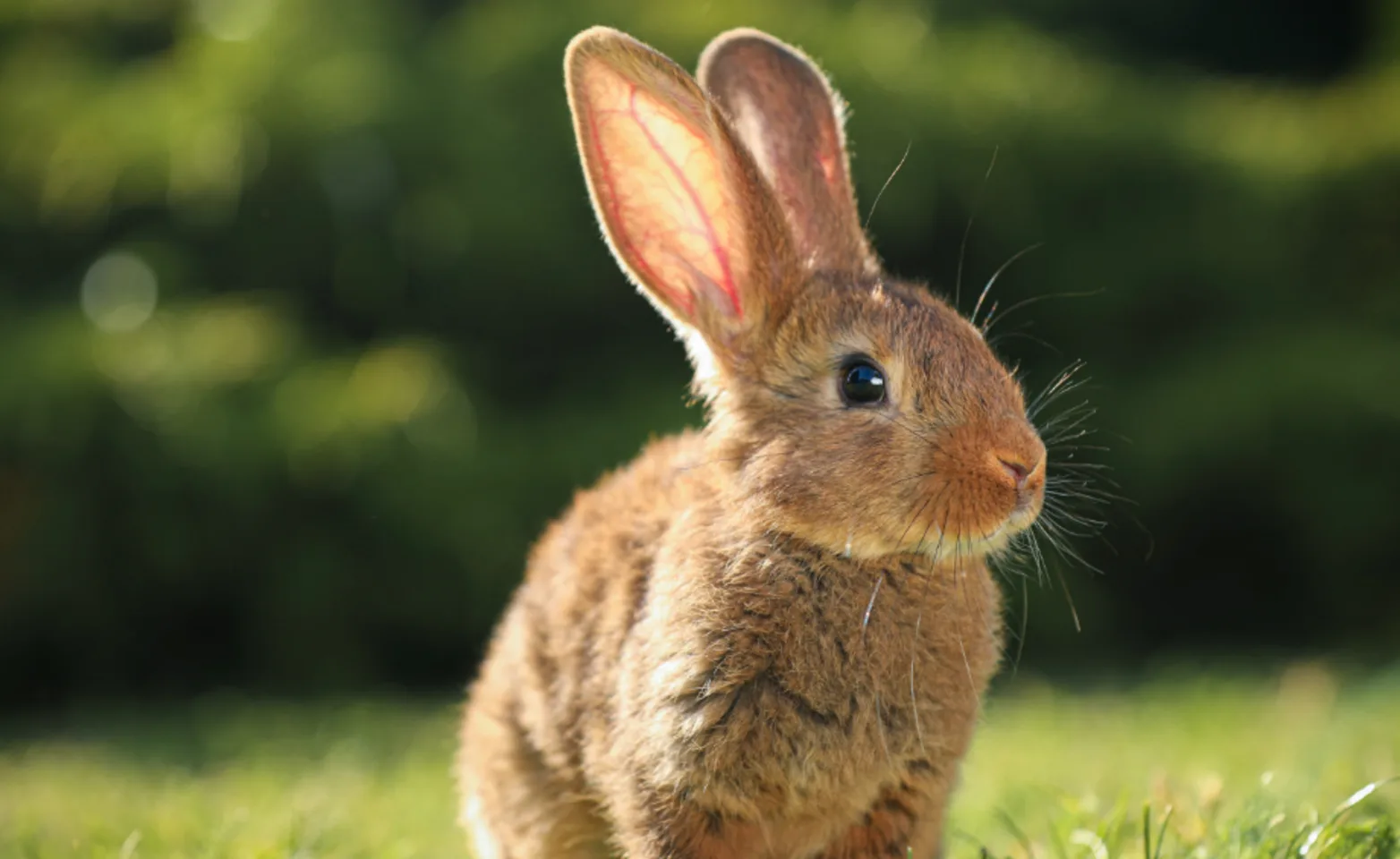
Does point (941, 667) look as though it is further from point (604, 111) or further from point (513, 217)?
point (513, 217)

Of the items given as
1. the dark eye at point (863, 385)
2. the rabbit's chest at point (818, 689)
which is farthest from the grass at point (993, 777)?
the dark eye at point (863, 385)

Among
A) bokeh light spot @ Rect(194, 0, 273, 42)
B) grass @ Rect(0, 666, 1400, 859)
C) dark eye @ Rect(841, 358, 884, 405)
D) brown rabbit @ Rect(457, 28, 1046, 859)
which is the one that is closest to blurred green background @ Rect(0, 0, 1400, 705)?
bokeh light spot @ Rect(194, 0, 273, 42)

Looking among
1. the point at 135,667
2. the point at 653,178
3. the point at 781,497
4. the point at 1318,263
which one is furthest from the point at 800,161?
the point at 1318,263

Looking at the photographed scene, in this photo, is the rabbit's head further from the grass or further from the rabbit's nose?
the grass

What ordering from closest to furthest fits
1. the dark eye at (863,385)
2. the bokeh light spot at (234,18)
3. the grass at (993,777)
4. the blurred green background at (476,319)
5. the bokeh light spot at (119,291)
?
the dark eye at (863,385), the grass at (993,777), the blurred green background at (476,319), the bokeh light spot at (119,291), the bokeh light spot at (234,18)

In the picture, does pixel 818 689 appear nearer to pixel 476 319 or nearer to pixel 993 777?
pixel 993 777

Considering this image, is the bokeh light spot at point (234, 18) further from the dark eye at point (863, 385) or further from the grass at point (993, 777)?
the dark eye at point (863, 385)
